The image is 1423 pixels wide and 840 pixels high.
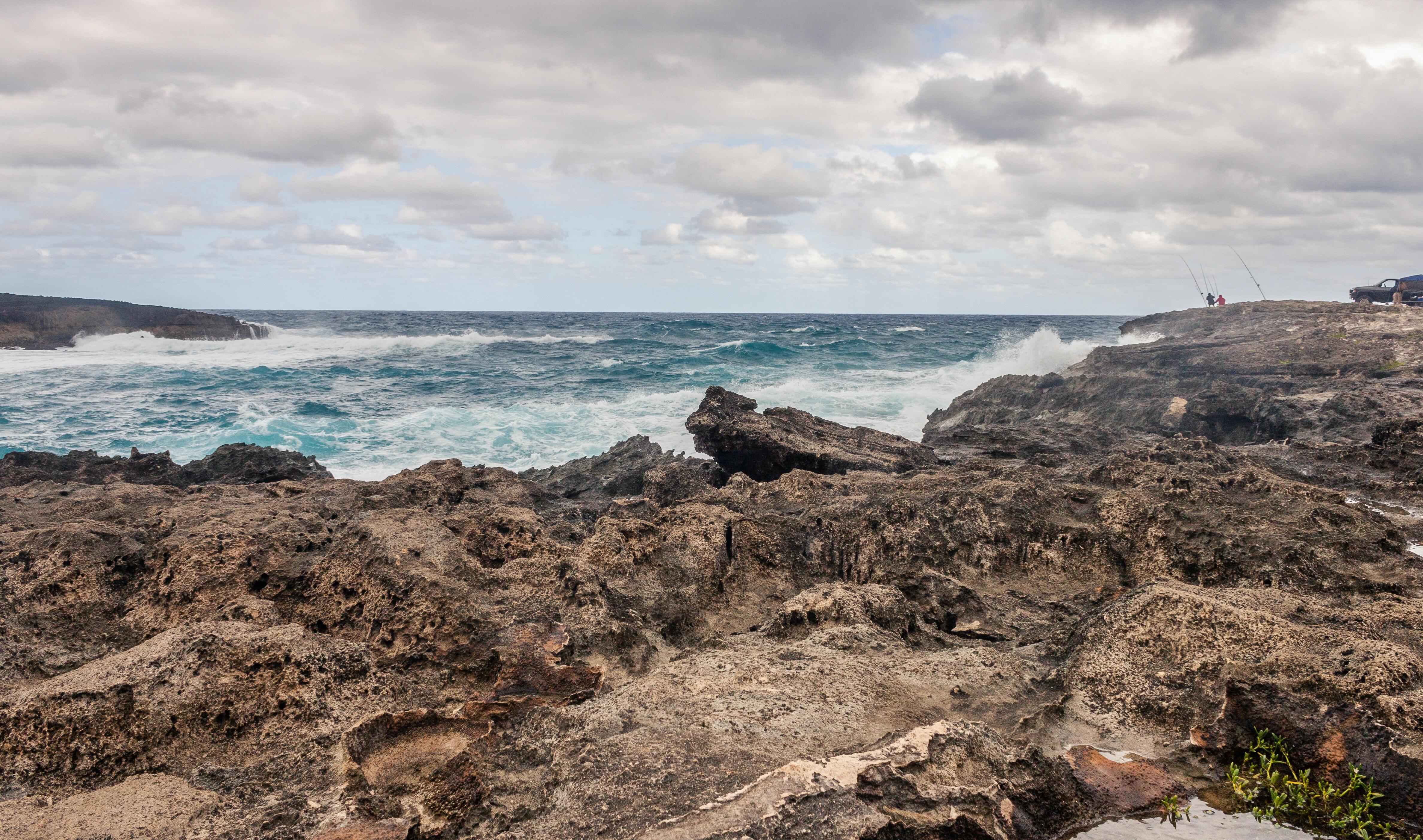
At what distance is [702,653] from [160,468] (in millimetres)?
9302

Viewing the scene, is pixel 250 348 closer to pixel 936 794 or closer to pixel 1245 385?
pixel 1245 385

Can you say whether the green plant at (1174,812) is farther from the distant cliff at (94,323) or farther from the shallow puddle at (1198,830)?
the distant cliff at (94,323)

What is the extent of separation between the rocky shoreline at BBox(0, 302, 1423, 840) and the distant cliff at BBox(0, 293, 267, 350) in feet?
150

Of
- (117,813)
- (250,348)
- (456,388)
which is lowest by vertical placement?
(456,388)

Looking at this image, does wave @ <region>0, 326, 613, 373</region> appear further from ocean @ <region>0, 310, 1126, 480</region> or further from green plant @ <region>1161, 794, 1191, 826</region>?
green plant @ <region>1161, 794, 1191, 826</region>

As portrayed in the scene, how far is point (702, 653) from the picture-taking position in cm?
373

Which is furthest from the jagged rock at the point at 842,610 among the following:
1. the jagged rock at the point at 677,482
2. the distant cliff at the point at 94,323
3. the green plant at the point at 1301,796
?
the distant cliff at the point at 94,323

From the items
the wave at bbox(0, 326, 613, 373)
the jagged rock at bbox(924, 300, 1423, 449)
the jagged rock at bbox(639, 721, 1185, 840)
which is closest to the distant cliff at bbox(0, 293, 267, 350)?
the wave at bbox(0, 326, 613, 373)

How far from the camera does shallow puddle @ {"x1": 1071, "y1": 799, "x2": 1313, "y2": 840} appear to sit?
9.12ft

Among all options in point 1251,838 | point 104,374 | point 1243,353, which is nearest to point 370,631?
point 1251,838

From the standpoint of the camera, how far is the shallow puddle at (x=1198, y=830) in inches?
109

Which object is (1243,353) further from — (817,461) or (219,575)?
(219,575)

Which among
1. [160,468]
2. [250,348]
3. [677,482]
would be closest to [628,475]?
[677,482]

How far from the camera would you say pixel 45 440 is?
716 inches
